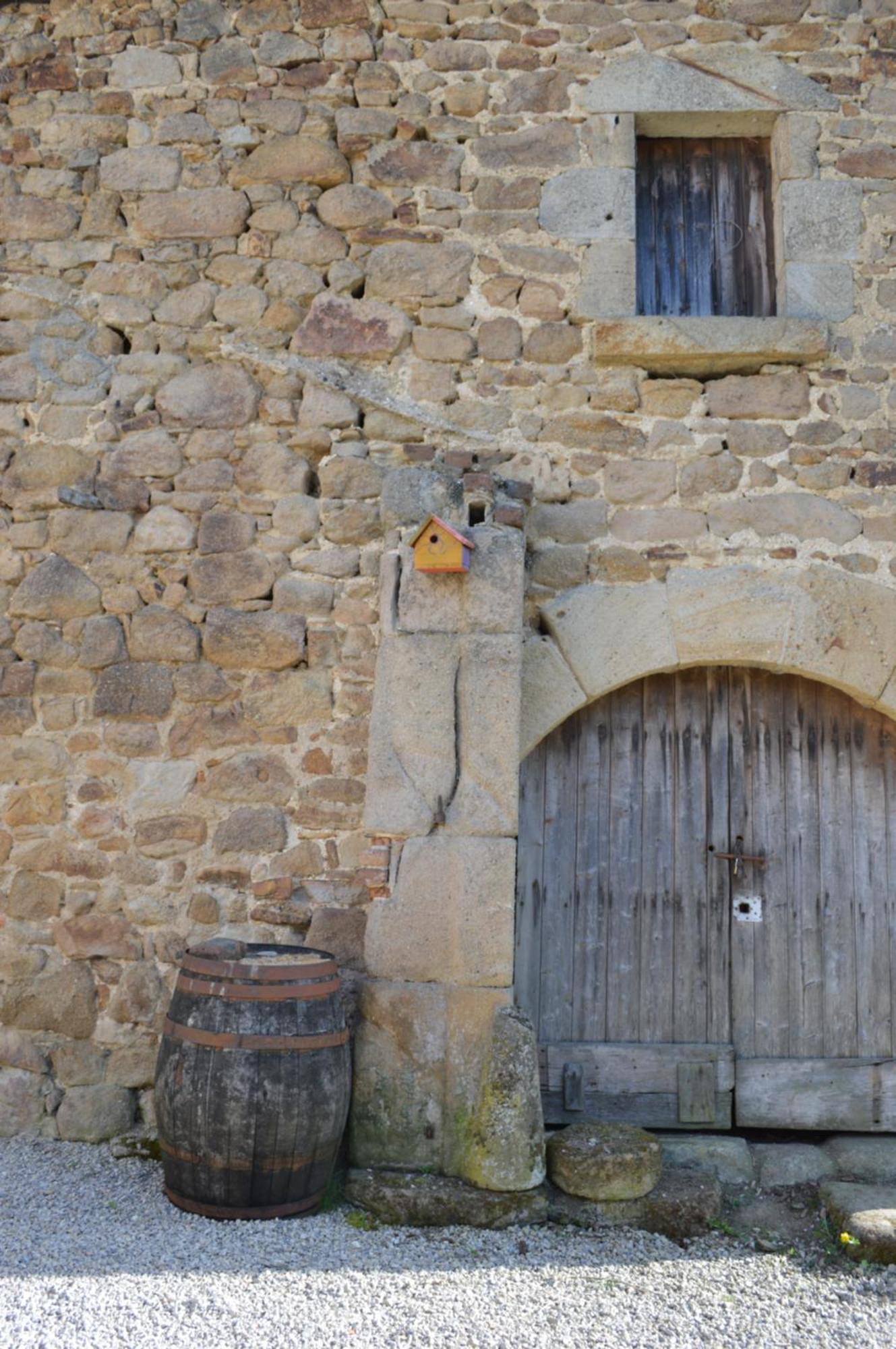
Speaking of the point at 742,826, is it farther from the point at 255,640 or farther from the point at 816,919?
the point at 255,640

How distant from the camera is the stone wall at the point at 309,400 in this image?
405 cm

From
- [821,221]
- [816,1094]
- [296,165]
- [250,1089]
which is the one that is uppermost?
[296,165]

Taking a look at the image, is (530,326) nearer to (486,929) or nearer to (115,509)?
(115,509)

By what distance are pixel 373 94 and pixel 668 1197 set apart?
412 centimetres

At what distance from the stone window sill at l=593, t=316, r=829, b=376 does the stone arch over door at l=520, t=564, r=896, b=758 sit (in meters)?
0.81

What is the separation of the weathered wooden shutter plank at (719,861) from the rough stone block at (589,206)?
174cm

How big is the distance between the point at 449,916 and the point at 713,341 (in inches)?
91.0

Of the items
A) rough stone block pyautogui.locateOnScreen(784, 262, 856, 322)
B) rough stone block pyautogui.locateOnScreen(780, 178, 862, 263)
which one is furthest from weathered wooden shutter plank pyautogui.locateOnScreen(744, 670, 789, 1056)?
rough stone block pyautogui.locateOnScreen(780, 178, 862, 263)

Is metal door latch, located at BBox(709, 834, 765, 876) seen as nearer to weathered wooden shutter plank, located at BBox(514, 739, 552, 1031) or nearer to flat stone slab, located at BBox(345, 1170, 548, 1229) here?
weathered wooden shutter plank, located at BBox(514, 739, 552, 1031)

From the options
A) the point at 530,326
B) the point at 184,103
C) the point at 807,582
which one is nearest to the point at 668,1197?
the point at 807,582

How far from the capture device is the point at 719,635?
406cm

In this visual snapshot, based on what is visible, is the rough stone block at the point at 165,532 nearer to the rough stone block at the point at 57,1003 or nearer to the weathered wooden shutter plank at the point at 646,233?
the rough stone block at the point at 57,1003

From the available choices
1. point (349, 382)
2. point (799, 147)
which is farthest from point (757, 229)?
point (349, 382)

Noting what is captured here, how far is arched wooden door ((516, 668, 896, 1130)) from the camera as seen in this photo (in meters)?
4.05
